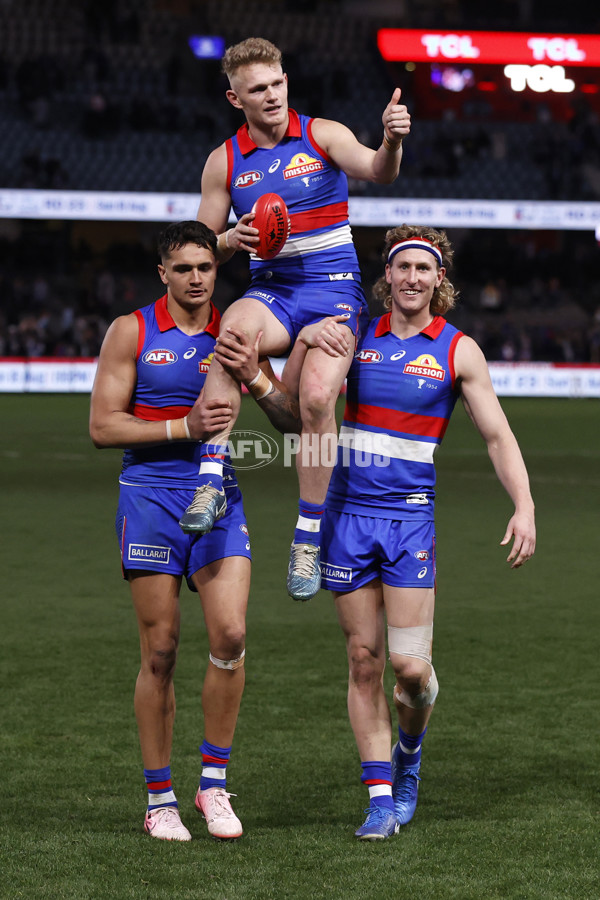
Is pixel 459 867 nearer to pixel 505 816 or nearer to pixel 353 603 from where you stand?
pixel 505 816

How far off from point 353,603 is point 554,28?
111 feet

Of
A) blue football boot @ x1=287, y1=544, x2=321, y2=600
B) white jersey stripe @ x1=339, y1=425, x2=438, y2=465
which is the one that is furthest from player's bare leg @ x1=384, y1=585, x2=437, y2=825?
white jersey stripe @ x1=339, y1=425, x2=438, y2=465

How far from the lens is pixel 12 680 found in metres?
6.88

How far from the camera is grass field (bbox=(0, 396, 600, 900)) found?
4.30 metres

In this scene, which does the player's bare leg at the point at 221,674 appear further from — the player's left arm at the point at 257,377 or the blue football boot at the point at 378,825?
the player's left arm at the point at 257,377

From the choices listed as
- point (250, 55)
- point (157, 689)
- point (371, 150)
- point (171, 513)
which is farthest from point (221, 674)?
point (250, 55)

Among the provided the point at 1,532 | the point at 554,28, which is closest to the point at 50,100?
the point at 554,28

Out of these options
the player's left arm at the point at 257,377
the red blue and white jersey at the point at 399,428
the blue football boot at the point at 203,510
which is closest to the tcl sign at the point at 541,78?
the player's left arm at the point at 257,377

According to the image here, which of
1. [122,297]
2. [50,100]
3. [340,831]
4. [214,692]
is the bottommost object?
[340,831]

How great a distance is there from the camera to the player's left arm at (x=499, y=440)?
4.60 m

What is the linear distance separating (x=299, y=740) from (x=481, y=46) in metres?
31.7

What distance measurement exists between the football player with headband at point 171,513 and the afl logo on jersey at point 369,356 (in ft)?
1.46

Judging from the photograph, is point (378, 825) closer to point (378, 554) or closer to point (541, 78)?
point (378, 554)

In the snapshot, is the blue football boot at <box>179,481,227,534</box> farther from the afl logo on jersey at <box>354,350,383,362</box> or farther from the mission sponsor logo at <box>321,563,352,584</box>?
the afl logo on jersey at <box>354,350,383,362</box>
